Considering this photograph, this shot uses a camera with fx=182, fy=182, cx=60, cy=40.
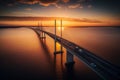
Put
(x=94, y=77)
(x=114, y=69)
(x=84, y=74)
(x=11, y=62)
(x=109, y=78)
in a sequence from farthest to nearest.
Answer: (x=11, y=62) → (x=84, y=74) → (x=94, y=77) → (x=114, y=69) → (x=109, y=78)

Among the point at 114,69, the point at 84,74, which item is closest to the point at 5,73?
the point at 84,74

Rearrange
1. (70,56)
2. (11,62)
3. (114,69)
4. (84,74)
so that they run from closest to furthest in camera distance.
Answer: (114,69), (84,74), (70,56), (11,62)

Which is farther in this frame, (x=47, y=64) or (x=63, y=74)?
(x=47, y=64)

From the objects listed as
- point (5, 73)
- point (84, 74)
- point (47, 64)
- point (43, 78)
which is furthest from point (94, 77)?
point (5, 73)

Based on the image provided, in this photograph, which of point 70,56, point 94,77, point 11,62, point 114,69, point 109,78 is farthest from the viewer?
point 11,62

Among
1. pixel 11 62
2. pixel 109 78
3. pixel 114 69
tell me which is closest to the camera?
pixel 109 78

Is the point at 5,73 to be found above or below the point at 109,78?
below

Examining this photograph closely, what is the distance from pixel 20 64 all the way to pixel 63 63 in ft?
34.9

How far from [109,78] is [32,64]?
26.3 meters

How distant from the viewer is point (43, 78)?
34.4 meters

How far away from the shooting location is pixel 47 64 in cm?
4578

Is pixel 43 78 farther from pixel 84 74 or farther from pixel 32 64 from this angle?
pixel 32 64

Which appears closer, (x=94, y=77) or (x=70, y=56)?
(x=94, y=77)

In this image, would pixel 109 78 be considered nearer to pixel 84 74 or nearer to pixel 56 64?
pixel 84 74
